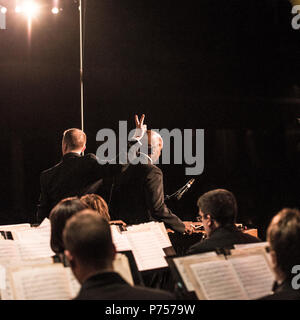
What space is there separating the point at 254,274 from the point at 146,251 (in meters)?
0.94

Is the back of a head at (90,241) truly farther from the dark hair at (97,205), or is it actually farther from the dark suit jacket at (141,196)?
the dark suit jacket at (141,196)

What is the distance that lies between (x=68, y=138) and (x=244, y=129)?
495cm

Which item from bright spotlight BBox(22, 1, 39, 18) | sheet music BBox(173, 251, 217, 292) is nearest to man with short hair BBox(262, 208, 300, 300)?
sheet music BBox(173, 251, 217, 292)

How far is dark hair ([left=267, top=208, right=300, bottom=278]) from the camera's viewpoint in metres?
2.19

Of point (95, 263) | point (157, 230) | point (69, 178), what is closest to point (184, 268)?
point (95, 263)

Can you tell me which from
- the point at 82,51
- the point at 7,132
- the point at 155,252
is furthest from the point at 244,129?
the point at 155,252

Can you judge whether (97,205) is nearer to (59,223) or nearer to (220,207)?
(59,223)

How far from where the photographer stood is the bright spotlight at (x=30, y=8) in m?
6.79

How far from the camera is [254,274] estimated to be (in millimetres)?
2576

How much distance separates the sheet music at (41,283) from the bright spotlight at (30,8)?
204 inches

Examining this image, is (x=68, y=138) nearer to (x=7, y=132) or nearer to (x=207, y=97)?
(x=7, y=132)

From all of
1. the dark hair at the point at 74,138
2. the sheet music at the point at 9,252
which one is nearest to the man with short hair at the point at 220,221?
the sheet music at the point at 9,252

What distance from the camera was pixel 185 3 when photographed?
8.16 meters

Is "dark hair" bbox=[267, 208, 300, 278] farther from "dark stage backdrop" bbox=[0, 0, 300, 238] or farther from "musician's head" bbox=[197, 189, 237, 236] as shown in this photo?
"dark stage backdrop" bbox=[0, 0, 300, 238]
